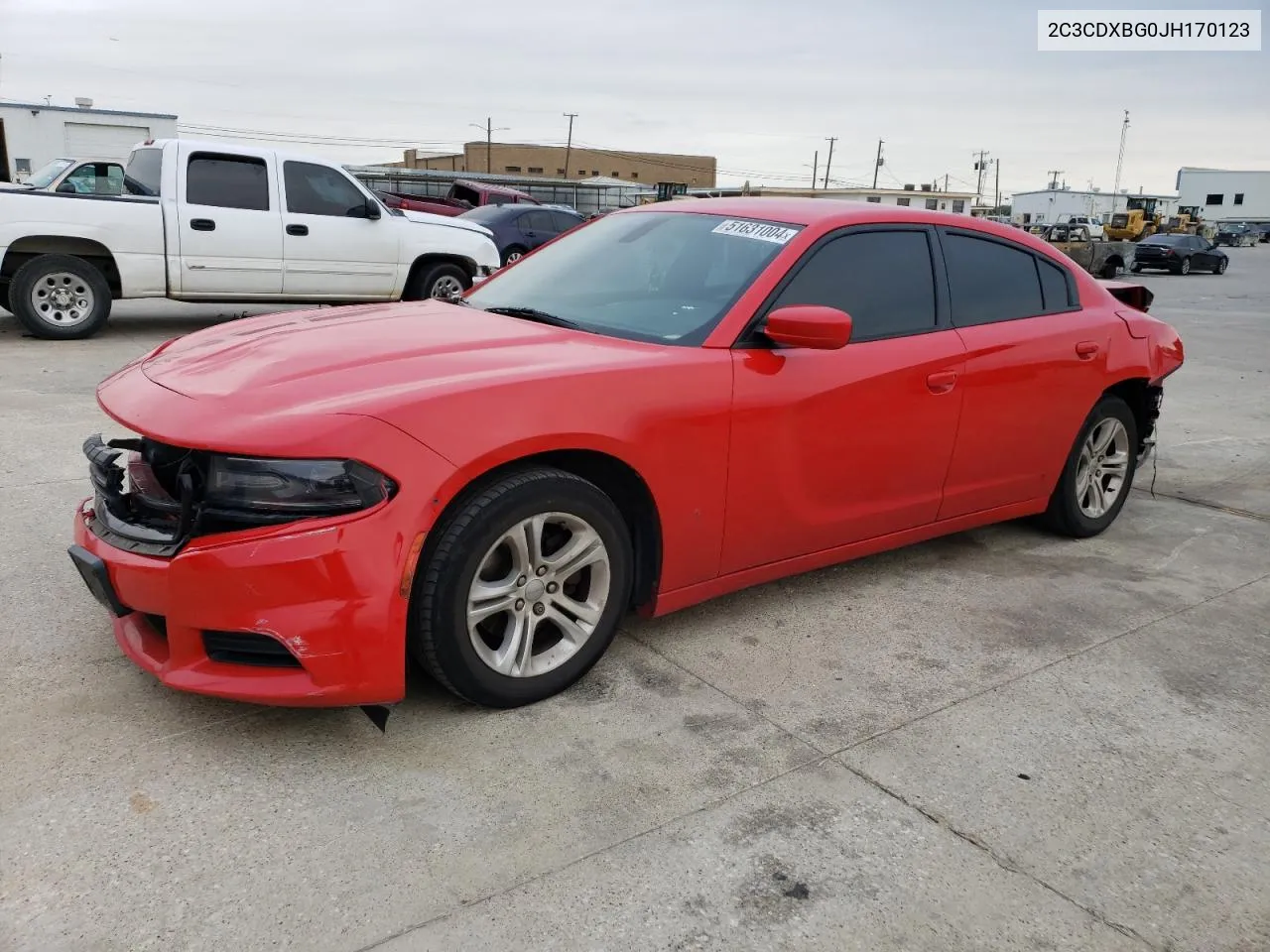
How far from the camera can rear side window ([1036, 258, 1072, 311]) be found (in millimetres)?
4500

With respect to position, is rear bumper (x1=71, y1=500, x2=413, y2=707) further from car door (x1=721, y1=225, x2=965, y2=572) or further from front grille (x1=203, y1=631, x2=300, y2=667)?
car door (x1=721, y1=225, x2=965, y2=572)

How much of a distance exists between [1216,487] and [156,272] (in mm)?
8701

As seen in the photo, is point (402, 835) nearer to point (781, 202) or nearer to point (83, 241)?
point (781, 202)

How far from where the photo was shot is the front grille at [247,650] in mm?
2584

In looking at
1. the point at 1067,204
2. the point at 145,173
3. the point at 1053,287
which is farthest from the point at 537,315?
the point at 1067,204

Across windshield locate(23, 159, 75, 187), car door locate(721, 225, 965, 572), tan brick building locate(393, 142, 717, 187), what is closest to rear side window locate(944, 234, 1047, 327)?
car door locate(721, 225, 965, 572)

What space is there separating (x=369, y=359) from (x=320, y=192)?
7.94m

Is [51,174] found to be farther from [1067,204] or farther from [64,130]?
[1067,204]

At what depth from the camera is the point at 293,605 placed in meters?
2.54

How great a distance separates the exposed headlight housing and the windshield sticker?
179 cm

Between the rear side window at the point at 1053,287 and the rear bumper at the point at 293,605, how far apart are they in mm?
3201

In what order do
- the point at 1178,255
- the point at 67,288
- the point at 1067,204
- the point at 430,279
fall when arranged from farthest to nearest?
the point at 1067,204 → the point at 1178,255 → the point at 430,279 → the point at 67,288

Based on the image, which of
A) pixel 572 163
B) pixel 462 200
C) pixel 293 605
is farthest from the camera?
pixel 572 163

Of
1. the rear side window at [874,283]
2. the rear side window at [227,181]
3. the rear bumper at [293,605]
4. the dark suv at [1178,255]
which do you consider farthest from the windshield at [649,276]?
the dark suv at [1178,255]
